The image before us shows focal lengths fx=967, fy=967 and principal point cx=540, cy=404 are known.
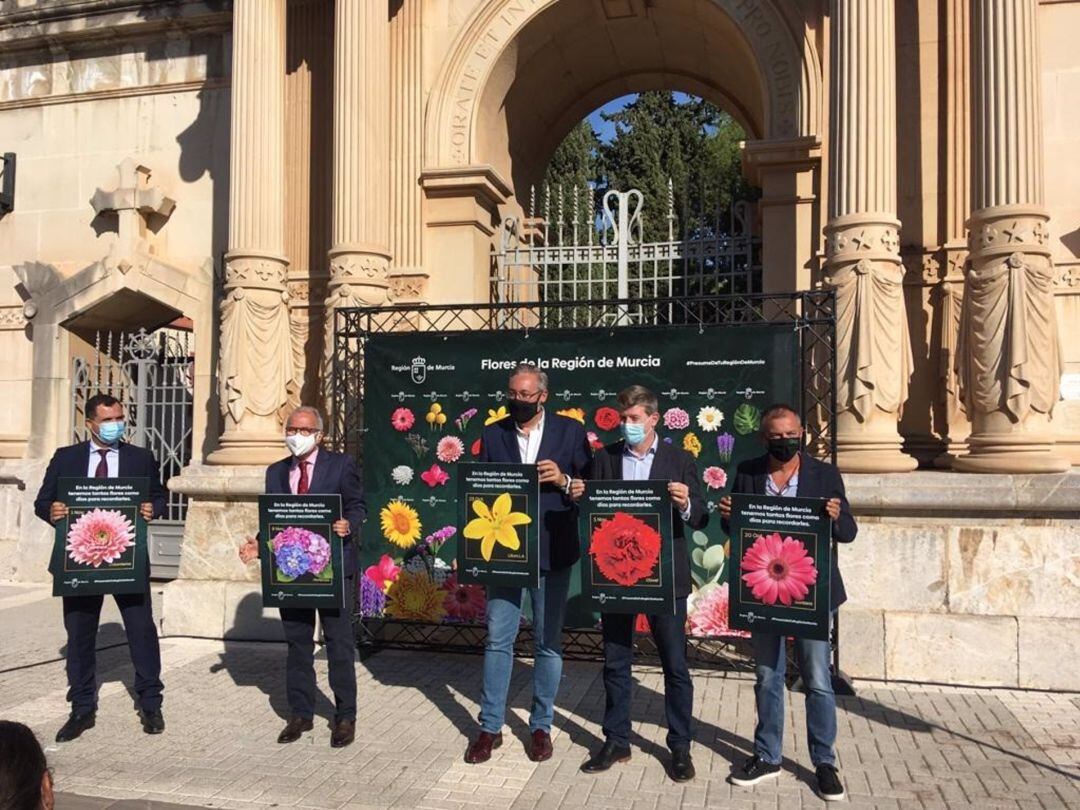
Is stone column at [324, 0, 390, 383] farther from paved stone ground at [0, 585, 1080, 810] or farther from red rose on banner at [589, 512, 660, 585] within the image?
red rose on banner at [589, 512, 660, 585]

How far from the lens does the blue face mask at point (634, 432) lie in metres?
5.20

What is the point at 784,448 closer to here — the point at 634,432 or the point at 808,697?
the point at 634,432

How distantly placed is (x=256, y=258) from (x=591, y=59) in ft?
16.7

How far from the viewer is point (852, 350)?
7680 millimetres

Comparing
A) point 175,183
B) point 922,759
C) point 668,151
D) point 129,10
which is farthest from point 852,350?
point 668,151

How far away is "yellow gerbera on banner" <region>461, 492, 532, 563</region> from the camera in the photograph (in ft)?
18.1

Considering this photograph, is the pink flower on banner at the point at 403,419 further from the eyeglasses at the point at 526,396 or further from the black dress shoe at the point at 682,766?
the black dress shoe at the point at 682,766

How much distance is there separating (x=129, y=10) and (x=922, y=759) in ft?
38.8

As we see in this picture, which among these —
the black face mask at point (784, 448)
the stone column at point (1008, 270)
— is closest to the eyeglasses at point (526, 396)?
Result: the black face mask at point (784, 448)

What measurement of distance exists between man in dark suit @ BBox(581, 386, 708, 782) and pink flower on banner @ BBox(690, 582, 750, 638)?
182 centimetres

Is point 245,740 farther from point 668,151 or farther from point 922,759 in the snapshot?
point 668,151

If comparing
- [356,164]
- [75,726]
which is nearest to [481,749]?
[75,726]

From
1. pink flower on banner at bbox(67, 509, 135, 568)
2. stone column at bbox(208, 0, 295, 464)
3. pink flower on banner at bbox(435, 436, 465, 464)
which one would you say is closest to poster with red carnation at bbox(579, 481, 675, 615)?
pink flower on banner at bbox(435, 436, 465, 464)

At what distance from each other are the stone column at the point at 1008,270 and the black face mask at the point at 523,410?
4.01 meters
